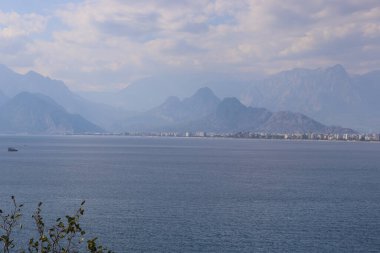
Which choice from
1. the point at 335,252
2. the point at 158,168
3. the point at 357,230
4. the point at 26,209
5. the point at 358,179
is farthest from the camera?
the point at 158,168

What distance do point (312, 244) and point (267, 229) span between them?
7.37 m

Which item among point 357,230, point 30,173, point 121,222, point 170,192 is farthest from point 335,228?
point 30,173

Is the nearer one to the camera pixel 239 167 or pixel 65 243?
pixel 65 243

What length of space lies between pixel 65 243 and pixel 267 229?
22.9 m

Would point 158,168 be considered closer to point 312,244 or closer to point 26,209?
point 26,209

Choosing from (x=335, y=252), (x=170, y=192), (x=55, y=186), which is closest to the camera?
(x=335, y=252)

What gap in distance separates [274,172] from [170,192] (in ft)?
167

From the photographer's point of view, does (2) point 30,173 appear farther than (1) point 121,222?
Yes

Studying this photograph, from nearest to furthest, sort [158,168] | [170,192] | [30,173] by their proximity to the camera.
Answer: [170,192] < [30,173] < [158,168]

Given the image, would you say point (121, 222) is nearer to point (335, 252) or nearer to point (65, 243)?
point (65, 243)

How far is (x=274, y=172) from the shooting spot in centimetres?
13700

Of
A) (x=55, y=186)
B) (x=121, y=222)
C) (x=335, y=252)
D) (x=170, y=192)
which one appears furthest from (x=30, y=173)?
(x=335, y=252)

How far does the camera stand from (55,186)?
101625mm

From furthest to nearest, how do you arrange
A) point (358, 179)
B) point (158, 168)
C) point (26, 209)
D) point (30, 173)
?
point (158, 168), point (30, 173), point (358, 179), point (26, 209)
